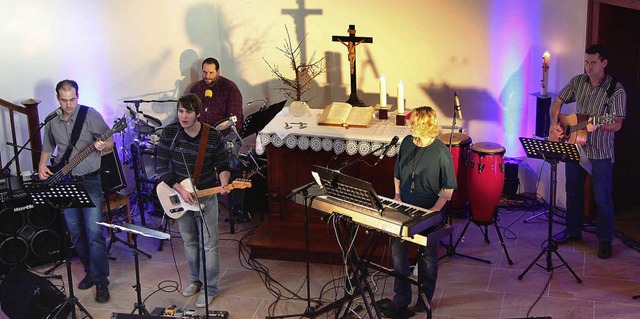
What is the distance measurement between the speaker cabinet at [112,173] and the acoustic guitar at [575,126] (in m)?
4.06

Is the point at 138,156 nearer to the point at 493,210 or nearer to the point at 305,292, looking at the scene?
the point at 305,292

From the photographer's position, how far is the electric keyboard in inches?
191

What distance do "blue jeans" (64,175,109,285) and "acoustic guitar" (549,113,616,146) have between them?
399 centimetres

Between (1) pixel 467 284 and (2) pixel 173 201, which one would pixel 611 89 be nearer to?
(1) pixel 467 284

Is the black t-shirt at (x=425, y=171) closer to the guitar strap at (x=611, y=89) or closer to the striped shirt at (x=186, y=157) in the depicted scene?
the striped shirt at (x=186, y=157)

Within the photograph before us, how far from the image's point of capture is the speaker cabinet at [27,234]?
6.81 meters

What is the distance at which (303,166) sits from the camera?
712 centimetres

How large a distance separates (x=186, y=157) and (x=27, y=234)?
2.14 m

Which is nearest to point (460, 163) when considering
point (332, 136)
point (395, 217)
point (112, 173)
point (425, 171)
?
point (332, 136)

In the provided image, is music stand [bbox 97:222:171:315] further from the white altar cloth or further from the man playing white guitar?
the white altar cloth

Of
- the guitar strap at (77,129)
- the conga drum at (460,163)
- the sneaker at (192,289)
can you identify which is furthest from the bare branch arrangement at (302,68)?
the sneaker at (192,289)

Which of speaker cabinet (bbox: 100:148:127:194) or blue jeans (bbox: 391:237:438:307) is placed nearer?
blue jeans (bbox: 391:237:438:307)

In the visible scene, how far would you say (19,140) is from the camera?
7.80 m

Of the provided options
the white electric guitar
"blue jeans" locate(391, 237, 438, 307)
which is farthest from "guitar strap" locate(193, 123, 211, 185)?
"blue jeans" locate(391, 237, 438, 307)
